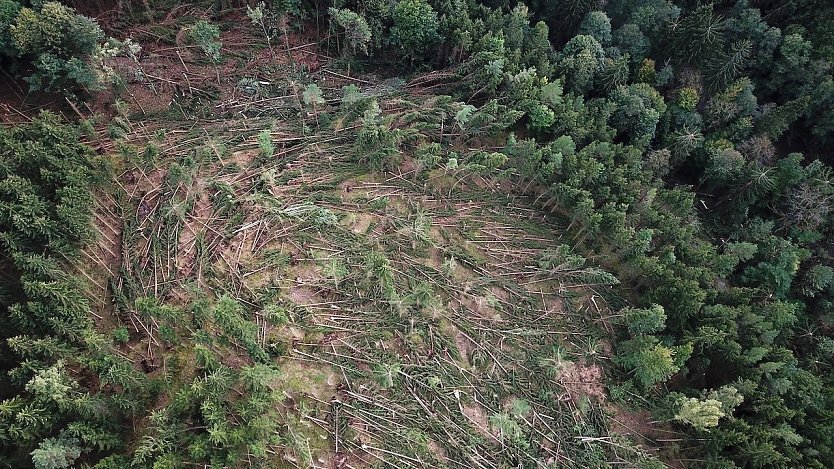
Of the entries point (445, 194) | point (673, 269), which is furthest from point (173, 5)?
point (673, 269)

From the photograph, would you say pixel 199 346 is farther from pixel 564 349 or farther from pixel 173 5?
pixel 173 5

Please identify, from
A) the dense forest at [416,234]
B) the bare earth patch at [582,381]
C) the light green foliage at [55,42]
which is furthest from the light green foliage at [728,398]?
the light green foliage at [55,42]

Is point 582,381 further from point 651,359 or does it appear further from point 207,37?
point 207,37

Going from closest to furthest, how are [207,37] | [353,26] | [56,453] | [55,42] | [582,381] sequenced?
[56,453]
[582,381]
[55,42]
[207,37]
[353,26]

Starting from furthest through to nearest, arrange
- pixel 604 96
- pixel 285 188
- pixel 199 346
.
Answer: pixel 604 96 < pixel 285 188 < pixel 199 346

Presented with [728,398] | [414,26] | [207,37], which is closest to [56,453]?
[207,37]
